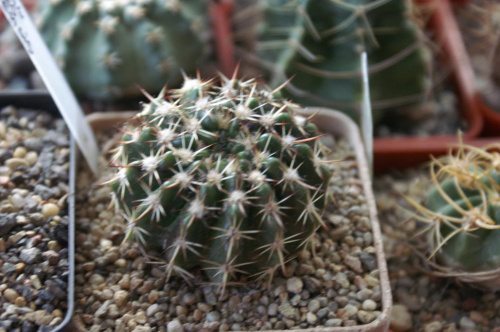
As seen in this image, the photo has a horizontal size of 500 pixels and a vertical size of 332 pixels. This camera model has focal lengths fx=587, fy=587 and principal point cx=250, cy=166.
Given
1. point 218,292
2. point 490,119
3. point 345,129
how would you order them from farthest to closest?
point 490,119
point 345,129
point 218,292

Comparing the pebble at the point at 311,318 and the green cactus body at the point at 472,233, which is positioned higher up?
the pebble at the point at 311,318

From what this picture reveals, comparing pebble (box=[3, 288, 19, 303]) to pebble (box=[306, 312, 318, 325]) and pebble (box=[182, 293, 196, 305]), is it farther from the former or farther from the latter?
pebble (box=[306, 312, 318, 325])

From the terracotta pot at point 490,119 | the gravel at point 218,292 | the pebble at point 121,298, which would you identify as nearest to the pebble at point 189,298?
the gravel at point 218,292

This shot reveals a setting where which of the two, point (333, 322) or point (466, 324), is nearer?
point (333, 322)

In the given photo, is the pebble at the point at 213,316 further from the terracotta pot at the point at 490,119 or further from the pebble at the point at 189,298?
the terracotta pot at the point at 490,119

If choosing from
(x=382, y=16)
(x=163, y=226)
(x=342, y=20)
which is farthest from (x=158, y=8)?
(x=163, y=226)

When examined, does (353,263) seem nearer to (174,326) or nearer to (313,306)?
(313,306)

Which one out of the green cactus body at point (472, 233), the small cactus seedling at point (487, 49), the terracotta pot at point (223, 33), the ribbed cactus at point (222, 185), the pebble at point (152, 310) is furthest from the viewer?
the terracotta pot at point (223, 33)

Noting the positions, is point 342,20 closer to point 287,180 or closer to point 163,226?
point 287,180

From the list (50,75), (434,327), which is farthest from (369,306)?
(50,75)
